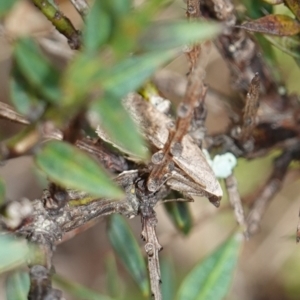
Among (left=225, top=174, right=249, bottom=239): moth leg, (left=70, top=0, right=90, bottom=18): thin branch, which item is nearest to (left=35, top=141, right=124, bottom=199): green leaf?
(left=70, top=0, right=90, bottom=18): thin branch

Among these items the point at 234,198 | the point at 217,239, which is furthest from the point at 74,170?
the point at 217,239

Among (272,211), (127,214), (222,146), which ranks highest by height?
(127,214)

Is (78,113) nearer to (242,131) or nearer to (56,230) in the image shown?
(56,230)

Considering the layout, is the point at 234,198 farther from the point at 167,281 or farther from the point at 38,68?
the point at 38,68

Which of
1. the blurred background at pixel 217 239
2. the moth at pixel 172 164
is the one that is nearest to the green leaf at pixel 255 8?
the moth at pixel 172 164

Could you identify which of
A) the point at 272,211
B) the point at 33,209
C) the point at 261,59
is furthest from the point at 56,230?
the point at 272,211

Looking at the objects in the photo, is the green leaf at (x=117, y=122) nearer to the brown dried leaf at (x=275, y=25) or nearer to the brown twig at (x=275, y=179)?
the brown dried leaf at (x=275, y=25)
